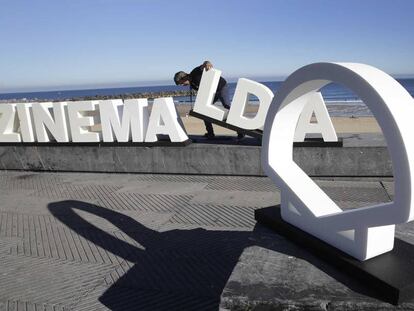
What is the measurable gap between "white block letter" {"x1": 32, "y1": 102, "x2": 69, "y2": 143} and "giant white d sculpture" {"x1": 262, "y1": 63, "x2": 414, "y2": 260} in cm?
669

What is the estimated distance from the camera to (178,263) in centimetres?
454

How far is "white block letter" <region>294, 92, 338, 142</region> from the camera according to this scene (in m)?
7.81

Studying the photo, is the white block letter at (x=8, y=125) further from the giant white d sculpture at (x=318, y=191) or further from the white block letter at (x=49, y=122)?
the giant white d sculpture at (x=318, y=191)

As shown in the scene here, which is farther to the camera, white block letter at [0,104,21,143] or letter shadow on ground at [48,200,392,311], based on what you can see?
white block letter at [0,104,21,143]

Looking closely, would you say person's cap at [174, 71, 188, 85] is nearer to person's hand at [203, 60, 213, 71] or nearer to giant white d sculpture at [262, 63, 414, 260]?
person's hand at [203, 60, 213, 71]

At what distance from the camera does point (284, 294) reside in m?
2.82

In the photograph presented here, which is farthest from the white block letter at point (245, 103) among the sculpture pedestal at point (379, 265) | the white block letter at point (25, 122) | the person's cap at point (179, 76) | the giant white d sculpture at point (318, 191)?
the white block letter at point (25, 122)

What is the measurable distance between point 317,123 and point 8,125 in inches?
288

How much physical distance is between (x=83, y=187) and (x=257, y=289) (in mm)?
6032

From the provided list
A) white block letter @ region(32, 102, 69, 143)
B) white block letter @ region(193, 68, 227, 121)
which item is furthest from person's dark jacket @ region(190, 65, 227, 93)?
white block letter @ region(32, 102, 69, 143)

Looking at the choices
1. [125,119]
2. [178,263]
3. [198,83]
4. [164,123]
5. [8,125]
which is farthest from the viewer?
[8,125]

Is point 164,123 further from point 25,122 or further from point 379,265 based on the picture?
point 379,265

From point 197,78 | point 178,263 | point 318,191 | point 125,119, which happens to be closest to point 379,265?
point 318,191

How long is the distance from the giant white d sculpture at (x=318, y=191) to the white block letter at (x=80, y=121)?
624 cm
